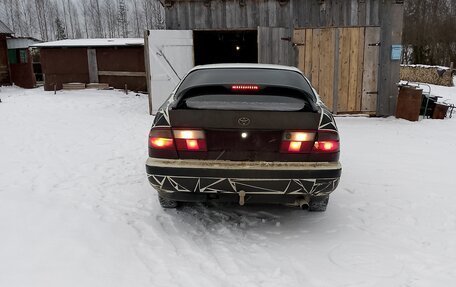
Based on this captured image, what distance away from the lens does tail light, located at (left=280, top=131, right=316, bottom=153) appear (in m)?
3.45

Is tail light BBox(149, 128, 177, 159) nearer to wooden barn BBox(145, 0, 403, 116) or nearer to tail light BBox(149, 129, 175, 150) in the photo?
tail light BBox(149, 129, 175, 150)

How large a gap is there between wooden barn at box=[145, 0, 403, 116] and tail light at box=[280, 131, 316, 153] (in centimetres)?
744

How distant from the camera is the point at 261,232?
12.6ft

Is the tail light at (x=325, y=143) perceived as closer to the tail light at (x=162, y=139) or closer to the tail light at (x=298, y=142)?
the tail light at (x=298, y=142)

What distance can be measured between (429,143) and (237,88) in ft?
18.6

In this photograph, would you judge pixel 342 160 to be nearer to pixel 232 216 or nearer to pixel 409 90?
pixel 232 216

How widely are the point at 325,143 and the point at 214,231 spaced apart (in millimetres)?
1396

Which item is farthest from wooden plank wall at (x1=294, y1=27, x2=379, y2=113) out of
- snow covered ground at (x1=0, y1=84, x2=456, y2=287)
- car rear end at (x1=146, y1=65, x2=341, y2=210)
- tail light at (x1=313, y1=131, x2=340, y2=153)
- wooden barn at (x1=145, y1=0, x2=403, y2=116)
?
tail light at (x1=313, y1=131, x2=340, y2=153)

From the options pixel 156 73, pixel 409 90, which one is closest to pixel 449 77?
pixel 409 90

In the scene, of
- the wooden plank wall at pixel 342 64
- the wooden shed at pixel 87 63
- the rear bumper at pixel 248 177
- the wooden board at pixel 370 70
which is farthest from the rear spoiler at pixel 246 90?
the wooden shed at pixel 87 63

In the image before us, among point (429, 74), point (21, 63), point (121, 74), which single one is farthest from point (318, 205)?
point (429, 74)

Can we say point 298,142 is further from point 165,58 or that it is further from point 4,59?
point 4,59

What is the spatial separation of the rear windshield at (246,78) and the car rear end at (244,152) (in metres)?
0.34

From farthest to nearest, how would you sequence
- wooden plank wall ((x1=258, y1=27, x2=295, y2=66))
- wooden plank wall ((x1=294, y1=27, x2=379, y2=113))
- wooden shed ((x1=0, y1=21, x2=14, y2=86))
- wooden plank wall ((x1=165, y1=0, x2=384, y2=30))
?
wooden shed ((x1=0, y1=21, x2=14, y2=86)), wooden plank wall ((x1=258, y1=27, x2=295, y2=66)), wooden plank wall ((x1=294, y1=27, x2=379, y2=113)), wooden plank wall ((x1=165, y1=0, x2=384, y2=30))
